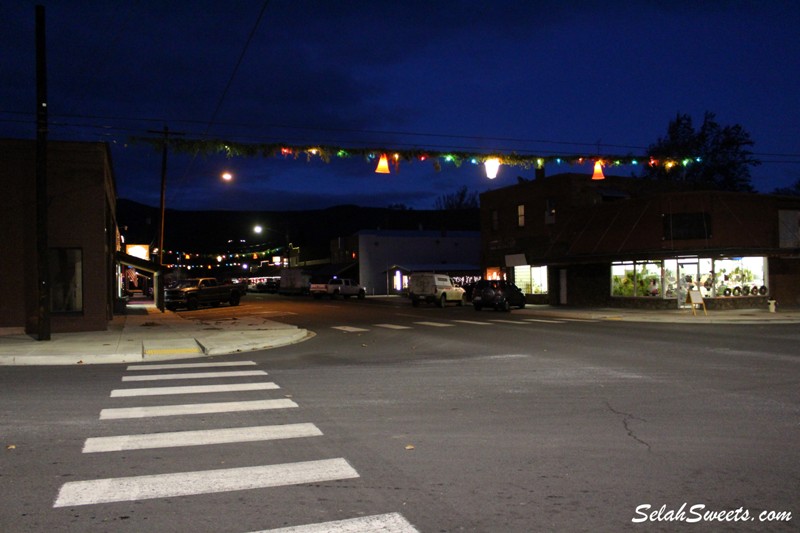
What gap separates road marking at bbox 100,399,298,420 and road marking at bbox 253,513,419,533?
4488 mm

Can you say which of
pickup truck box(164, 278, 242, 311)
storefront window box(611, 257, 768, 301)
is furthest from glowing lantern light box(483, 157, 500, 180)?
pickup truck box(164, 278, 242, 311)

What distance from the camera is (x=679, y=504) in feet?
17.2

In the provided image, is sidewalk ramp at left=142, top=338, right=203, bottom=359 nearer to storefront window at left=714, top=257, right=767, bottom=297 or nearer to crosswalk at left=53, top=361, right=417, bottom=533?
crosswalk at left=53, top=361, right=417, bottom=533

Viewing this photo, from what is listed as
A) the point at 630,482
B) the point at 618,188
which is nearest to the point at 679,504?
the point at 630,482

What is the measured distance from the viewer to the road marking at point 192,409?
877 centimetres

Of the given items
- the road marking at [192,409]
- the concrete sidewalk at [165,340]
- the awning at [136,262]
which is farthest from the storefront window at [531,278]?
the road marking at [192,409]

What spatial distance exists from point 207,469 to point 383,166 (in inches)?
630

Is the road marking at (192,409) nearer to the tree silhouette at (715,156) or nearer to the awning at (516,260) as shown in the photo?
the awning at (516,260)

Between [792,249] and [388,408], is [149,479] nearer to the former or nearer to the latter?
[388,408]

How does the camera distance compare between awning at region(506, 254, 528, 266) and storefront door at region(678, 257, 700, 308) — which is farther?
awning at region(506, 254, 528, 266)

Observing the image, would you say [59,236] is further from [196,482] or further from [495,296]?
[495,296]

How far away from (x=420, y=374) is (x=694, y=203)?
958 inches

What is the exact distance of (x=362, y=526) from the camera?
4.79 metres

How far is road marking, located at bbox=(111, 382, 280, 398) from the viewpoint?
10.4 meters
